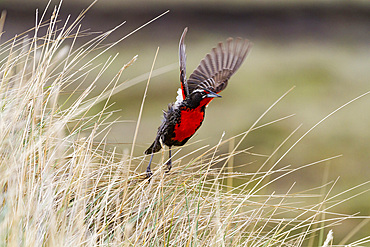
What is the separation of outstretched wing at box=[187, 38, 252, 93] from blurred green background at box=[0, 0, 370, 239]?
21.3 ft

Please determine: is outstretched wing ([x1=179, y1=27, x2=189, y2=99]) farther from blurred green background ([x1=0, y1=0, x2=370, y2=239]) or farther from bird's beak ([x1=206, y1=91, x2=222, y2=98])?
blurred green background ([x1=0, y1=0, x2=370, y2=239])

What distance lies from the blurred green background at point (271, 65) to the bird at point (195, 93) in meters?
6.49

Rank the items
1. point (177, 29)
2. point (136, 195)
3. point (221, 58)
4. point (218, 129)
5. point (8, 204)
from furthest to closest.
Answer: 1. point (177, 29)
2. point (218, 129)
3. point (221, 58)
4. point (136, 195)
5. point (8, 204)

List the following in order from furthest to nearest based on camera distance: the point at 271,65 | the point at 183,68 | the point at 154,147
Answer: the point at 271,65 < the point at 154,147 < the point at 183,68

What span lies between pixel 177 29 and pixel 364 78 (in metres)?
3.81

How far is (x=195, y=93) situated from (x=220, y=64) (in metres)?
0.19

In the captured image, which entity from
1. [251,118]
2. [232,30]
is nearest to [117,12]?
[232,30]

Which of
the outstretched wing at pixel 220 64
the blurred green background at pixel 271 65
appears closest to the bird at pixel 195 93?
the outstretched wing at pixel 220 64

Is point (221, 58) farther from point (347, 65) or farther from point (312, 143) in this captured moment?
point (347, 65)

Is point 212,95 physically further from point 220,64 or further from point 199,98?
point 220,64

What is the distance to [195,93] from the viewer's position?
153 cm

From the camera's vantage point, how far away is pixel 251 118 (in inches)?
361

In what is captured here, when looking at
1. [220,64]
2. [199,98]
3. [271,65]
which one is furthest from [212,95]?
[271,65]

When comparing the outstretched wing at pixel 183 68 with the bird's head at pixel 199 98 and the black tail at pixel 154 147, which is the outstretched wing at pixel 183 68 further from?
the black tail at pixel 154 147
